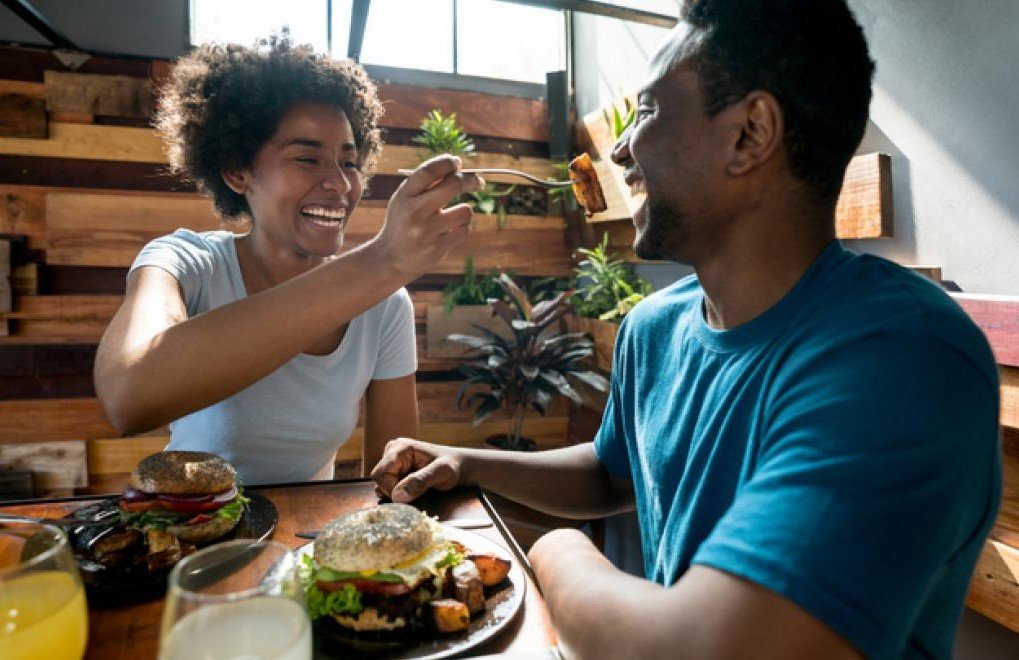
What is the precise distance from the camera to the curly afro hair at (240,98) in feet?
6.67

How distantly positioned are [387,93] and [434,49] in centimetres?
54

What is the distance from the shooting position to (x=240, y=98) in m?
2.06

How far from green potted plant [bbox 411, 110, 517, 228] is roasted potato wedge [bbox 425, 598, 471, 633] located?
3170mm

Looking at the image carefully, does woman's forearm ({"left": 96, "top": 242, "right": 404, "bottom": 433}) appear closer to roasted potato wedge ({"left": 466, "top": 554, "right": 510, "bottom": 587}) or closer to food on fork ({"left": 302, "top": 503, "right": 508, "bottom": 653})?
food on fork ({"left": 302, "top": 503, "right": 508, "bottom": 653})

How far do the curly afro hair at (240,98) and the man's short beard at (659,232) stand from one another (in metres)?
1.37

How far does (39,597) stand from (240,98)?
1.78 meters

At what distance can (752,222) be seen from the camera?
1016mm

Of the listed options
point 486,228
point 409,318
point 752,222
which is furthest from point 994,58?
point 486,228

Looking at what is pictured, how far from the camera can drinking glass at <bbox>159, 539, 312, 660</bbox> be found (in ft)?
1.90

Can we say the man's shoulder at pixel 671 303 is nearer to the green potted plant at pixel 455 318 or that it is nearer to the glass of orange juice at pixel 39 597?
the glass of orange juice at pixel 39 597

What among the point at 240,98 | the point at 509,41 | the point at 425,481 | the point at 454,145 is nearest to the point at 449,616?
the point at 425,481

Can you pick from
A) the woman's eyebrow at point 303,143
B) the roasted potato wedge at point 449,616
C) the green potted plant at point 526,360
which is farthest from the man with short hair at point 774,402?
the green potted plant at point 526,360

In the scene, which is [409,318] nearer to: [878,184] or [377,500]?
[377,500]

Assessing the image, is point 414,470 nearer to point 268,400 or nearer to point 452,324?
point 268,400
